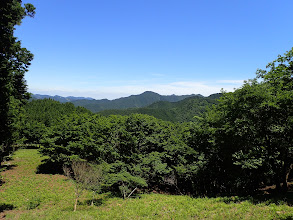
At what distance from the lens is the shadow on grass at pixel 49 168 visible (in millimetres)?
28862

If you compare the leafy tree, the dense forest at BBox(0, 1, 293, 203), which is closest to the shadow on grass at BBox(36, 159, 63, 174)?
the dense forest at BBox(0, 1, 293, 203)

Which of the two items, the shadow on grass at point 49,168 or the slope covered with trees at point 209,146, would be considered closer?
the slope covered with trees at point 209,146

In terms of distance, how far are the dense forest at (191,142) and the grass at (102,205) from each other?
2.47 m

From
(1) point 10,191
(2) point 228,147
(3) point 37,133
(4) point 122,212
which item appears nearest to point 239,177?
(2) point 228,147

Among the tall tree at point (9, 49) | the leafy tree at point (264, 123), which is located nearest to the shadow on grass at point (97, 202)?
the tall tree at point (9, 49)

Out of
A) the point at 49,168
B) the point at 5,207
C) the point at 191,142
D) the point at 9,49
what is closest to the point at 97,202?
the point at 5,207

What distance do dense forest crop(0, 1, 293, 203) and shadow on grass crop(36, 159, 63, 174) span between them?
0.39 metres

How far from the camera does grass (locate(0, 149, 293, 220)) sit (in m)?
10.5

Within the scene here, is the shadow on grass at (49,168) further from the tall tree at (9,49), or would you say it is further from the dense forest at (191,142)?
the tall tree at (9,49)

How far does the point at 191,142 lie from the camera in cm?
2269

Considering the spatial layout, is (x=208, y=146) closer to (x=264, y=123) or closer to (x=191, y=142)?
(x=191, y=142)

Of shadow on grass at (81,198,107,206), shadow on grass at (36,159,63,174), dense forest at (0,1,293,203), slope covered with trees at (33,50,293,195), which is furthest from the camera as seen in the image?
shadow on grass at (36,159,63,174)

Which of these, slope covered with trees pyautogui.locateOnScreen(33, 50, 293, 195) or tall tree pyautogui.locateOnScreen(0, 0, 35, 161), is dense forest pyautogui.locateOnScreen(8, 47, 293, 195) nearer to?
slope covered with trees pyautogui.locateOnScreen(33, 50, 293, 195)

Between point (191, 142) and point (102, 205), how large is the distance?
12.6m
